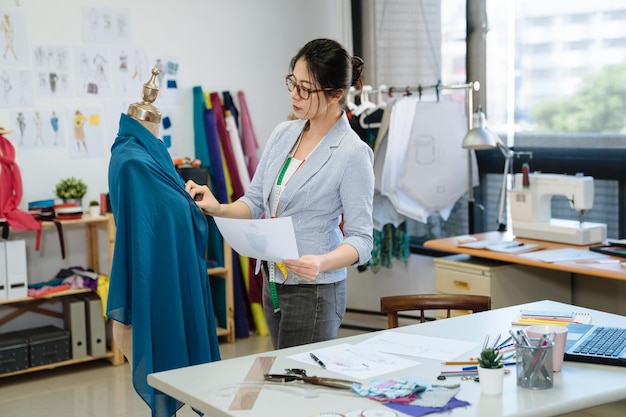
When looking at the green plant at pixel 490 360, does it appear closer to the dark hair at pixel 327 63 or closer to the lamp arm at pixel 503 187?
the dark hair at pixel 327 63

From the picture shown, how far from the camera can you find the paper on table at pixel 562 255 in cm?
366

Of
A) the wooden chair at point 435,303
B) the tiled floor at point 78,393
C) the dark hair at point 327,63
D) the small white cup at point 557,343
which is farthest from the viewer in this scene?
the tiled floor at point 78,393

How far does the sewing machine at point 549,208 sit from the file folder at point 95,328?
2.28 metres

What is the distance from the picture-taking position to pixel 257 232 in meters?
2.30

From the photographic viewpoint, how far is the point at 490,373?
1.85 metres

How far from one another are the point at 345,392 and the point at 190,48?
3718 millimetres

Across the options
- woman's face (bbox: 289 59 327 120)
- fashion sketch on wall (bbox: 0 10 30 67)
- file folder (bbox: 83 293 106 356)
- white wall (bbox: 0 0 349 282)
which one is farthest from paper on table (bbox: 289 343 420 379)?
fashion sketch on wall (bbox: 0 10 30 67)

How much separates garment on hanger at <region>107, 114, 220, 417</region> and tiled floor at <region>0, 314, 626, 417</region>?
5.17 ft

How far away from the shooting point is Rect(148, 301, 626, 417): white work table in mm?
1792

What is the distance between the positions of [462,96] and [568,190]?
1.29 m

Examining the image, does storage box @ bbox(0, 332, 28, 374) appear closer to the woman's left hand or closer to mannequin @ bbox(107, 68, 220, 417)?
mannequin @ bbox(107, 68, 220, 417)

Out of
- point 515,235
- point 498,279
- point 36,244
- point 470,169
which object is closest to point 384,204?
point 470,169

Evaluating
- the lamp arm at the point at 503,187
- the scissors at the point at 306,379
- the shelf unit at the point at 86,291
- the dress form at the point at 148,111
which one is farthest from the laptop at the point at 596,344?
the shelf unit at the point at 86,291

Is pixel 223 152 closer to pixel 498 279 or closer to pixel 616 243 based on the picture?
pixel 498 279
